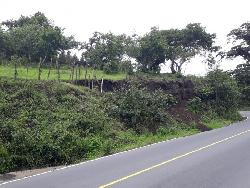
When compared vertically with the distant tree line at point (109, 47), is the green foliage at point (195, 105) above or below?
below

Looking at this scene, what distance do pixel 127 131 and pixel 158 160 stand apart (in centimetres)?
912

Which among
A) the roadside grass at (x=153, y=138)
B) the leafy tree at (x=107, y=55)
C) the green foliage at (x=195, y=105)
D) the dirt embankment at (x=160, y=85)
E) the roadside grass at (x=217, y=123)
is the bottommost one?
the roadside grass at (x=217, y=123)

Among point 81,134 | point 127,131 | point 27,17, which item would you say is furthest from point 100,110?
point 27,17

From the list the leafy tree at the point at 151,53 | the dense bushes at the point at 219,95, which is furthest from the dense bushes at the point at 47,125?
the leafy tree at the point at 151,53

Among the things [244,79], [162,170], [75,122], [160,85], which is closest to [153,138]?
[75,122]

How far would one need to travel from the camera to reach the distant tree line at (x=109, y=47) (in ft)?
145

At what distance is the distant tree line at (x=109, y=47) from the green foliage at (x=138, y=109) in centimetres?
1228

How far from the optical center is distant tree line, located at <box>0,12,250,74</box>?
44.1m

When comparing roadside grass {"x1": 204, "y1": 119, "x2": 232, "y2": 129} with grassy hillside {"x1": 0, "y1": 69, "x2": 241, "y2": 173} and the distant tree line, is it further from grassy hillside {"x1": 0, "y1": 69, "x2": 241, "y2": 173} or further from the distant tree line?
the distant tree line

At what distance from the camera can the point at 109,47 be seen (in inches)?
1873

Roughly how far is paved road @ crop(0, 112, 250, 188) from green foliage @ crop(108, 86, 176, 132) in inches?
243

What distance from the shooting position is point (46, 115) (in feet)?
76.0

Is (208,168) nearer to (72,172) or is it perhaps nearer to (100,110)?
(72,172)

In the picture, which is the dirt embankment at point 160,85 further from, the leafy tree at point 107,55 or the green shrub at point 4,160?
the green shrub at point 4,160
